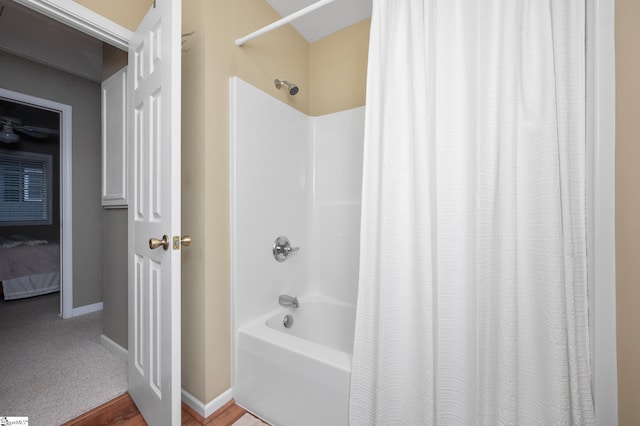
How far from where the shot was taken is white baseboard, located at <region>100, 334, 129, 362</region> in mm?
1783

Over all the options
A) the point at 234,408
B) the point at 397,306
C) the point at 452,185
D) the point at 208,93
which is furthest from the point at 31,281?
the point at 452,185

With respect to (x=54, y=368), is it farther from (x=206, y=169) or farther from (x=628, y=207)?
(x=628, y=207)

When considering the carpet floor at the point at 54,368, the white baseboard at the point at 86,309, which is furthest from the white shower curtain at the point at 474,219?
the white baseboard at the point at 86,309

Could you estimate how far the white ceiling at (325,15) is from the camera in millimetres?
1733

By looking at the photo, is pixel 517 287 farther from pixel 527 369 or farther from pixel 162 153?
pixel 162 153

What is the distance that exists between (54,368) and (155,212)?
1.44 meters

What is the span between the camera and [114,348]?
185 centimetres

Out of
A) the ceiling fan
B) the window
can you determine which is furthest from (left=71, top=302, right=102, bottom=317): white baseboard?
the window

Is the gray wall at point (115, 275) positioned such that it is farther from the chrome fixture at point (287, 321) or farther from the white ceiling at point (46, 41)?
the white ceiling at point (46, 41)

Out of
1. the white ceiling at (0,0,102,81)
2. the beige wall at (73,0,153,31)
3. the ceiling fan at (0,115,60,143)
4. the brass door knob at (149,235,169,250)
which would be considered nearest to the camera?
the brass door knob at (149,235,169,250)

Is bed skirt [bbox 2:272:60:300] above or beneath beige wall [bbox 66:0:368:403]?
beneath

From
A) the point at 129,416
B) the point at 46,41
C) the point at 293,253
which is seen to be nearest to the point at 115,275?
the point at 129,416

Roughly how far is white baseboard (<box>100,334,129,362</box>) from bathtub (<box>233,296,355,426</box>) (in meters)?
0.94

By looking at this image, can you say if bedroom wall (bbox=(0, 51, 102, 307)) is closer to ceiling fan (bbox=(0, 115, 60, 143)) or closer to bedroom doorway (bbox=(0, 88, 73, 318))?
Result: bedroom doorway (bbox=(0, 88, 73, 318))
